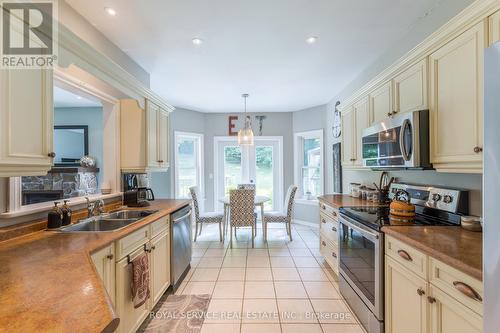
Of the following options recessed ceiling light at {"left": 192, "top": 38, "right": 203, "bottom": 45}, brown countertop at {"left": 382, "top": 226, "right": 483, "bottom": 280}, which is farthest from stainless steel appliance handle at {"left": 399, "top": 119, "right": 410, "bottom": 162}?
recessed ceiling light at {"left": 192, "top": 38, "right": 203, "bottom": 45}

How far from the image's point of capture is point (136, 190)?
2828 mm

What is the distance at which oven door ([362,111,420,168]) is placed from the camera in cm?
181

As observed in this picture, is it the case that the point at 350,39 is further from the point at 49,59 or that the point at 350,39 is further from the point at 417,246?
the point at 49,59

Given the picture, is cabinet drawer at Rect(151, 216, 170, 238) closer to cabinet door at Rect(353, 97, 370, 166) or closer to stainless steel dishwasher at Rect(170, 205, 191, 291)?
stainless steel dishwasher at Rect(170, 205, 191, 291)

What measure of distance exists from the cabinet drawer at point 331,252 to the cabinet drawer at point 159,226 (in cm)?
186

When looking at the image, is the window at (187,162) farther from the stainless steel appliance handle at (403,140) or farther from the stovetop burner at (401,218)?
the stainless steel appliance handle at (403,140)

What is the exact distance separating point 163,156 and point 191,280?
161cm

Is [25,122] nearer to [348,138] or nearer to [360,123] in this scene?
[360,123]

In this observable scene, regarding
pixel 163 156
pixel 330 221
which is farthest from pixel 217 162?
pixel 330 221

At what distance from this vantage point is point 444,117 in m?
1.63

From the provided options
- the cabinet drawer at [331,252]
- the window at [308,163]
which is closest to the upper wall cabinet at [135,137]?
the cabinet drawer at [331,252]

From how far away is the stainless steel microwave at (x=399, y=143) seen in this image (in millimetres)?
1795

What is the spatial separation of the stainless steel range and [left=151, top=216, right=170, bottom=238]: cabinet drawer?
1.77 m

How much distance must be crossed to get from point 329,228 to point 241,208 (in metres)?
1.52
